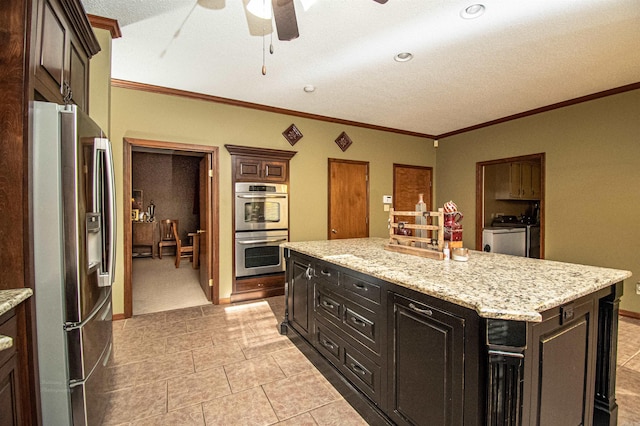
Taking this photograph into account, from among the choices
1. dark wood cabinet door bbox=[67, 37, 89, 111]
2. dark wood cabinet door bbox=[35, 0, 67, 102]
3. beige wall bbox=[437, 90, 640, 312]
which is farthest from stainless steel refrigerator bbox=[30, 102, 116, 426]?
beige wall bbox=[437, 90, 640, 312]

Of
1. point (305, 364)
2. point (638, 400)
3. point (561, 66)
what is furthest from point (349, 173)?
point (638, 400)

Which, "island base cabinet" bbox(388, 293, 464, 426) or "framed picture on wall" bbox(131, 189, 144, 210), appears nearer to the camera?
"island base cabinet" bbox(388, 293, 464, 426)

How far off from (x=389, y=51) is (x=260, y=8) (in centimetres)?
121

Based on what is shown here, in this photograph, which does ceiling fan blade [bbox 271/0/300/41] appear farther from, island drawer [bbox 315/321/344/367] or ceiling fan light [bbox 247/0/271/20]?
island drawer [bbox 315/321/344/367]

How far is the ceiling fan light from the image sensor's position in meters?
1.96

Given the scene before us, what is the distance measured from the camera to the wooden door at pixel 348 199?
15.3ft

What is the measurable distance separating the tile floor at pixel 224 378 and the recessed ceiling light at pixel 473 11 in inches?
108

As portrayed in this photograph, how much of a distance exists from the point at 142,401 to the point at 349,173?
382cm

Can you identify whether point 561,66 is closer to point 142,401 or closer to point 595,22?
point 595,22

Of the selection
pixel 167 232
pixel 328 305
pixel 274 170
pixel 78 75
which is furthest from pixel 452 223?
pixel 167 232

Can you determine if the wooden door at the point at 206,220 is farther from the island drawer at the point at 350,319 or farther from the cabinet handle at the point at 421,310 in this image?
the cabinet handle at the point at 421,310

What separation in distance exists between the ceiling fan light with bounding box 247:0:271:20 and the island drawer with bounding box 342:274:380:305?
1881mm

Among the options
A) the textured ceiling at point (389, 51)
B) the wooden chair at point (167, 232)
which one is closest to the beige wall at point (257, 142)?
the textured ceiling at point (389, 51)

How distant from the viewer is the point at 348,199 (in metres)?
4.84
